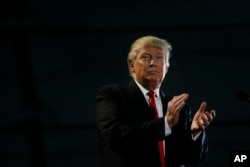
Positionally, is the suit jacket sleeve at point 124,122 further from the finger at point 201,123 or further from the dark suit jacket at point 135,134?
the finger at point 201,123

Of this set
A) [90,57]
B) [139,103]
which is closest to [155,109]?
[139,103]

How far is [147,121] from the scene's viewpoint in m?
1.16

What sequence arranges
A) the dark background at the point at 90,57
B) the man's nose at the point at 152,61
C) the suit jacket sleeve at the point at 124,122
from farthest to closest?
the dark background at the point at 90,57
the man's nose at the point at 152,61
the suit jacket sleeve at the point at 124,122

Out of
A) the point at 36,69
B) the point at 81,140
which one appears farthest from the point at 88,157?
the point at 36,69

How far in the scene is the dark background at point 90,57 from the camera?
2291 mm

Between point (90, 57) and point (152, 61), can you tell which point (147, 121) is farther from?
point (90, 57)

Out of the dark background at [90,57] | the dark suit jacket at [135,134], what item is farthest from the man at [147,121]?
the dark background at [90,57]

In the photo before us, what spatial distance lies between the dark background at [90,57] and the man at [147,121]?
1018 mm

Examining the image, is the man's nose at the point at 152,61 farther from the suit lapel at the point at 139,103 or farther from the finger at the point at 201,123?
the finger at the point at 201,123

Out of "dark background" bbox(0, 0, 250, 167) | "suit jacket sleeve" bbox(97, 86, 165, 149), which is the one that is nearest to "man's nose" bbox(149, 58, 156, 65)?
"suit jacket sleeve" bbox(97, 86, 165, 149)

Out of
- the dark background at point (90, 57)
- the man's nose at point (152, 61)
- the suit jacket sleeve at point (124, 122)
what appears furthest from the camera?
the dark background at point (90, 57)

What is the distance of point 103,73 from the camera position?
7.61ft

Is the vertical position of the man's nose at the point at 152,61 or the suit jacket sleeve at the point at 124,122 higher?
the man's nose at the point at 152,61

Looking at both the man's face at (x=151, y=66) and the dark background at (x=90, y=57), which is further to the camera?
the dark background at (x=90, y=57)
